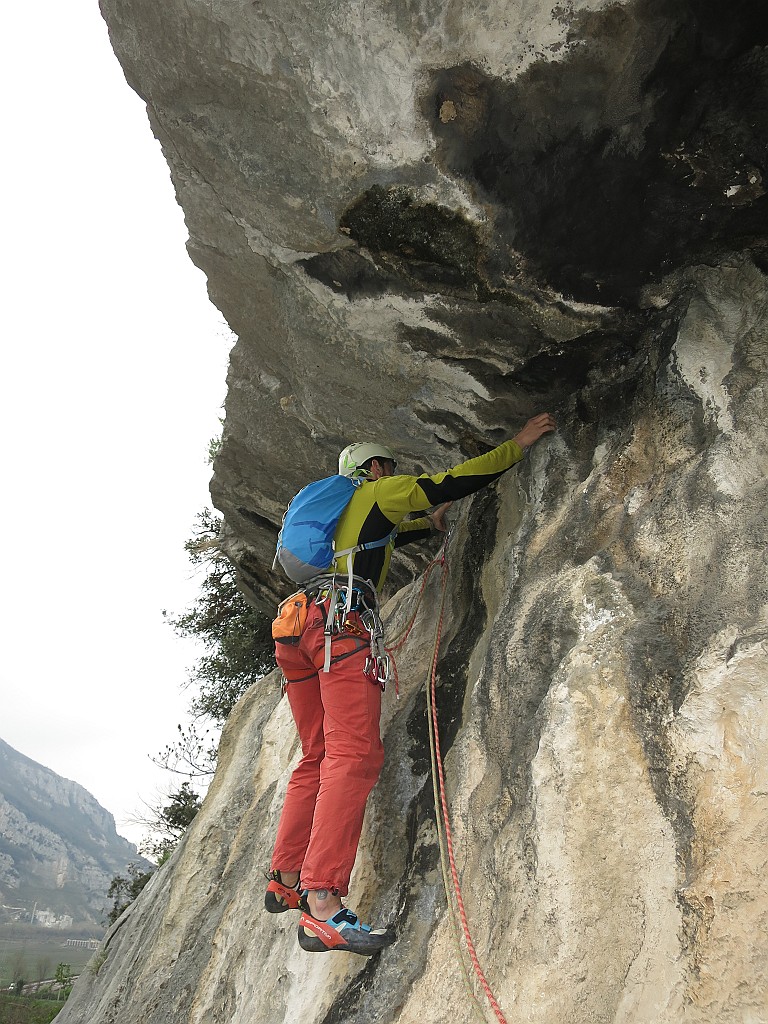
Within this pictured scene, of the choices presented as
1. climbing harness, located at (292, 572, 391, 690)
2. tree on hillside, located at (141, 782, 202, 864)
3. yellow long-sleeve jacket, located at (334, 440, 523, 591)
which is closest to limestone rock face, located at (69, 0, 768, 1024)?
yellow long-sleeve jacket, located at (334, 440, 523, 591)

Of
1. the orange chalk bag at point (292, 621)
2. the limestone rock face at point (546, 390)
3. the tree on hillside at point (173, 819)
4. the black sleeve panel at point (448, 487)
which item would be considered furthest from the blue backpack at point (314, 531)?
the tree on hillside at point (173, 819)

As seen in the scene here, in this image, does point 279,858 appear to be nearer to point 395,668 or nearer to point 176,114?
point 395,668

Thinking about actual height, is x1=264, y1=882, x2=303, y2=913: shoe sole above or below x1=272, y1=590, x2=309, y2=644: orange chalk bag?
below

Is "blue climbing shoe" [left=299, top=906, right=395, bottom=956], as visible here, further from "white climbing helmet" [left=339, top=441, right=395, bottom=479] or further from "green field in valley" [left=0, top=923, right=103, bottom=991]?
"green field in valley" [left=0, top=923, right=103, bottom=991]

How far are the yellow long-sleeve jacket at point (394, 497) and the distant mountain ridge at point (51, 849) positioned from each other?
66.0 m

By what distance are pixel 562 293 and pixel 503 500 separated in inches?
56.6

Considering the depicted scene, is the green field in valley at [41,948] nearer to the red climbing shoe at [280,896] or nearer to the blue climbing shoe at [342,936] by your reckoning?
the red climbing shoe at [280,896]

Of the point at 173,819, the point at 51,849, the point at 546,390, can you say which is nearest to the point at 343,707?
the point at 546,390

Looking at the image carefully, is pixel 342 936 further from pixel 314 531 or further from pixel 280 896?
pixel 314 531

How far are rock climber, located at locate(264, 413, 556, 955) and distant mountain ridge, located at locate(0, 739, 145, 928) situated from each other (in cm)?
6557

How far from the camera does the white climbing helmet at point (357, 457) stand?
4547mm

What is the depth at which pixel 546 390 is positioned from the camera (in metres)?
4.36

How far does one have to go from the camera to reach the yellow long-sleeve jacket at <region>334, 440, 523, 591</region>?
4090 millimetres

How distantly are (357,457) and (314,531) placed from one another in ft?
2.00
